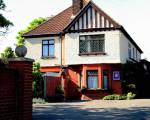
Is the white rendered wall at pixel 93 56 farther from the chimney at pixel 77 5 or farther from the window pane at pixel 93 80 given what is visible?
the chimney at pixel 77 5

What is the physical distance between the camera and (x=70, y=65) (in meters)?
33.6

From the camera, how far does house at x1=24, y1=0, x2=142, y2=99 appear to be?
3206 centimetres

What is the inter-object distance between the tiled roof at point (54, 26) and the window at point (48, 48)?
930mm

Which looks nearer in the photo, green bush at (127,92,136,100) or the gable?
green bush at (127,92,136,100)

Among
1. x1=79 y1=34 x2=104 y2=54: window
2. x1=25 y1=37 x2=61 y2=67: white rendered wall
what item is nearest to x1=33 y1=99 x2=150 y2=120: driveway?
x1=79 y1=34 x2=104 y2=54: window

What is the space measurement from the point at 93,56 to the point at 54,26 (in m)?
5.82

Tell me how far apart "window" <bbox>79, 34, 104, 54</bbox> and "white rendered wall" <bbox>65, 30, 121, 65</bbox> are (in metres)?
0.38

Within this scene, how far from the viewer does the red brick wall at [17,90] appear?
1088 centimetres

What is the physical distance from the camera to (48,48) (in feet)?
116

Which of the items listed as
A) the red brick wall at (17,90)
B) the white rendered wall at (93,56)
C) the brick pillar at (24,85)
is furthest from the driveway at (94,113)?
the white rendered wall at (93,56)

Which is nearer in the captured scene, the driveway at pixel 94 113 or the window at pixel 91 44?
the driveway at pixel 94 113

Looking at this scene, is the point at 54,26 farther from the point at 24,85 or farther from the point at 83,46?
the point at 24,85

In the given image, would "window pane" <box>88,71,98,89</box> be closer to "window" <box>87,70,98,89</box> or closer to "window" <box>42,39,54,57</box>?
"window" <box>87,70,98,89</box>

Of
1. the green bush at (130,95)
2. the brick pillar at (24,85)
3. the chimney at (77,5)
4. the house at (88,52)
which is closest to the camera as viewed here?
the brick pillar at (24,85)
